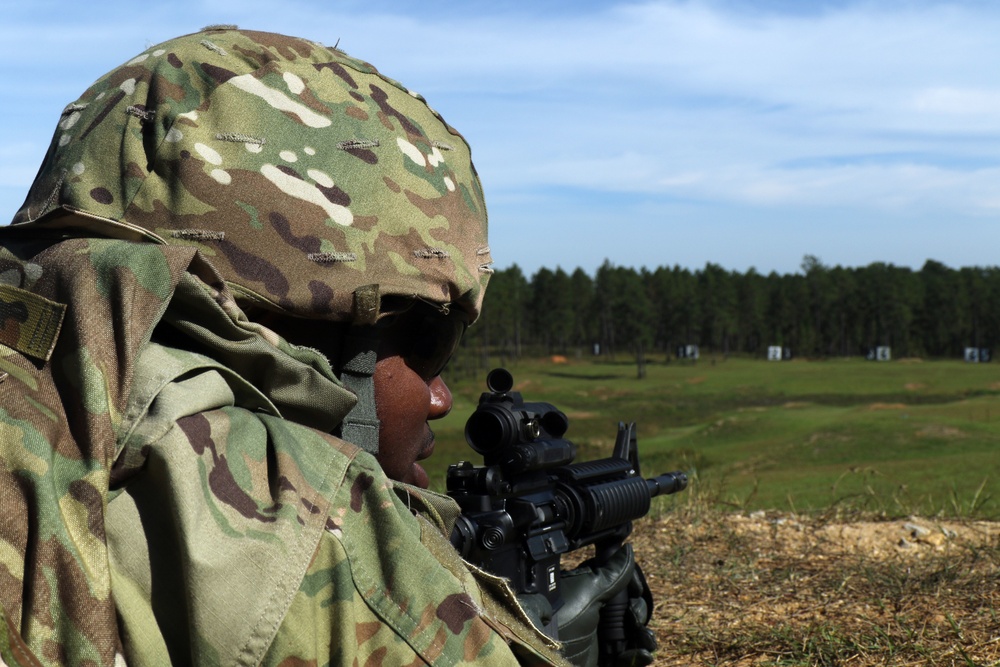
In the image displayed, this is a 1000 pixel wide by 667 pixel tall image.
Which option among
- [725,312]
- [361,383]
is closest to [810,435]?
[361,383]

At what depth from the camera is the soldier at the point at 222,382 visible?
4.67ft

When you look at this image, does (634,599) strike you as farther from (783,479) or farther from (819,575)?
(783,479)

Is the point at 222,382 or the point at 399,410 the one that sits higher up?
the point at 222,382

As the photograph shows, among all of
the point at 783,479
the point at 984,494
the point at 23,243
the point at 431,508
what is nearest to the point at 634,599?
the point at 431,508

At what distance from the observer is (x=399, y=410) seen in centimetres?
257

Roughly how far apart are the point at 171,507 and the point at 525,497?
2.34m

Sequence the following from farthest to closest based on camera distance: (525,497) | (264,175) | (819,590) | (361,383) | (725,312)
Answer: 1. (725,312)
2. (819,590)
3. (525,497)
4. (361,383)
5. (264,175)

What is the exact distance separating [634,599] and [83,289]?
3151 mm

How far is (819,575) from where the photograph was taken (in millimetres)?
5016

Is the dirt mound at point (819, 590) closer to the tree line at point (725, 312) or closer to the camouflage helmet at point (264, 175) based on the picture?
the camouflage helmet at point (264, 175)

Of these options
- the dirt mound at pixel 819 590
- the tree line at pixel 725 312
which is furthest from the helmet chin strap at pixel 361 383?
the tree line at pixel 725 312

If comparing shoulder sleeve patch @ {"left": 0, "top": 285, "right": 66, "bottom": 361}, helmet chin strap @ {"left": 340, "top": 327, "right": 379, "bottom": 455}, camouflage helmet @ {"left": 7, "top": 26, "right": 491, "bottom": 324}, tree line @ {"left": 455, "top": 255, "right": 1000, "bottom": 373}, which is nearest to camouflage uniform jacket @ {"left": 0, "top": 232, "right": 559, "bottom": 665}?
shoulder sleeve patch @ {"left": 0, "top": 285, "right": 66, "bottom": 361}

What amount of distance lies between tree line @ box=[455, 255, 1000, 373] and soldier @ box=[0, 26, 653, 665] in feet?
184

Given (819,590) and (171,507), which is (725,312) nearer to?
(819,590)
